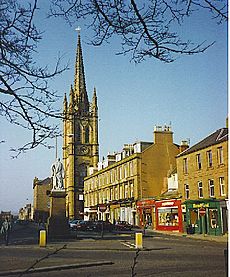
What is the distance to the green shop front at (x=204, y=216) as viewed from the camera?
13453mm

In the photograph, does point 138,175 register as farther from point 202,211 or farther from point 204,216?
point 202,211

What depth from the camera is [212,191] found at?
46.1 ft

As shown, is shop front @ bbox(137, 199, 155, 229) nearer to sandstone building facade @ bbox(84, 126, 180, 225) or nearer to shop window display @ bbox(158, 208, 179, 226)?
sandstone building facade @ bbox(84, 126, 180, 225)

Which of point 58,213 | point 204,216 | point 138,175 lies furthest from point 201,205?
point 58,213

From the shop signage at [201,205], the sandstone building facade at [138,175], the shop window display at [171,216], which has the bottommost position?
the shop window display at [171,216]

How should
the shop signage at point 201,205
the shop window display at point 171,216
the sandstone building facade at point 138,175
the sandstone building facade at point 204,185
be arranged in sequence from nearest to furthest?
the sandstone building facade at point 204,185 → the shop signage at point 201,205 → the shop window display at point 171,216 → the sandstone building facade at point 138,175

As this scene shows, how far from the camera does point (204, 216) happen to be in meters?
14.5

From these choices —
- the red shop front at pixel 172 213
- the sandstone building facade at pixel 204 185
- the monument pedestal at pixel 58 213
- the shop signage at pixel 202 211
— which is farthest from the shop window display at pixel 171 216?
the monument pedestal at pixel 58 213

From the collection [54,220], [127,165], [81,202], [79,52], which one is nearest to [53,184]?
[54,220]

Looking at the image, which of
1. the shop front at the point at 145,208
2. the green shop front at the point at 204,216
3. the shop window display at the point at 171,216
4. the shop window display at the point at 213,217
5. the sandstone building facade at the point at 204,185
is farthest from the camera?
the shop window display at the point at 171,216

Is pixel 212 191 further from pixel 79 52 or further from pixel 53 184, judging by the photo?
pixel 79 52

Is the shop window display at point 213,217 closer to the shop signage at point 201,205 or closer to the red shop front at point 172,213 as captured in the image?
the shop signage at point 201,205

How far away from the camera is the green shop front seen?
44.1 feet

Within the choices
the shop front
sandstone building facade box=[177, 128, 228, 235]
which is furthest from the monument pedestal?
the shop front
